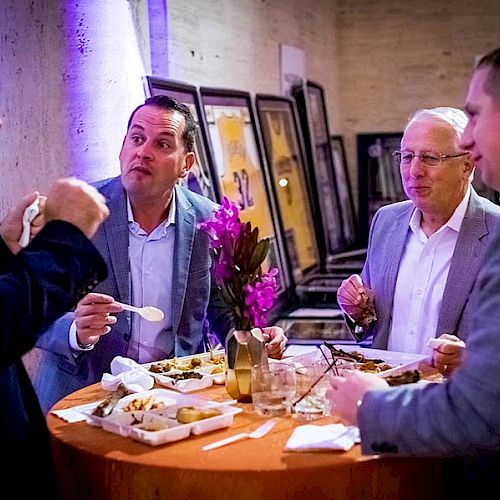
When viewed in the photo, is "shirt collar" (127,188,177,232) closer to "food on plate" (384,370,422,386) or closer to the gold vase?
the gold vase

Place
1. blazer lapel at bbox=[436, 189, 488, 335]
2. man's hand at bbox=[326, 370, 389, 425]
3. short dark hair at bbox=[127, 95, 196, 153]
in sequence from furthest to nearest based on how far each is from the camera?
short dark hair at bbox=[127, 95, 196, 153] < blazer lapel at bbox=[436, 189, 488, 335] < man's hand at bbox=[326, 370, 389, 425]

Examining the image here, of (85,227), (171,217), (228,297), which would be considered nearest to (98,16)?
(171,217)

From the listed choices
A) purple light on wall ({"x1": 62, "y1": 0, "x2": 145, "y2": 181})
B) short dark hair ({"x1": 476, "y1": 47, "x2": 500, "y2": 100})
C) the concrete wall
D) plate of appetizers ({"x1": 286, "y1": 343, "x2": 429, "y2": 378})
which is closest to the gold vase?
plate of appetizers ({"x1": 286, "y1": 343, "x2": 429, "y2": 378})

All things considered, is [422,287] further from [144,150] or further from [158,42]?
[158,42]

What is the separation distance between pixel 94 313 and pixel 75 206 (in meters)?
0.83

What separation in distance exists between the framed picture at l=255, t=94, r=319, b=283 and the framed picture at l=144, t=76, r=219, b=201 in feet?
3.68

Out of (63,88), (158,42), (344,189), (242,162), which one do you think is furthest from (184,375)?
(344,189)

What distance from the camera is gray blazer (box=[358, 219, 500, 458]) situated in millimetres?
1702

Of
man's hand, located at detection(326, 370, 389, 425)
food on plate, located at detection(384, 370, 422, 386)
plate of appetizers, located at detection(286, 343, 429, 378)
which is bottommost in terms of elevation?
plate of appetizers, located at detection(286, 343, 429, 378)

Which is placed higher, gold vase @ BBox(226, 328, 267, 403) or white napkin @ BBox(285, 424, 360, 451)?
gold vase @ BBox(226, 328, 267, 403)

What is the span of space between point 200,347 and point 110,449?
3.64ft

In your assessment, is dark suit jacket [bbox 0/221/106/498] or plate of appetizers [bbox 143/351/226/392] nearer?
dark suit jacket [bbox 0/221/106/498]

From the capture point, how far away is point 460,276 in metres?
2.87

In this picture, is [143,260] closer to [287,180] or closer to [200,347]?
[200,347]
